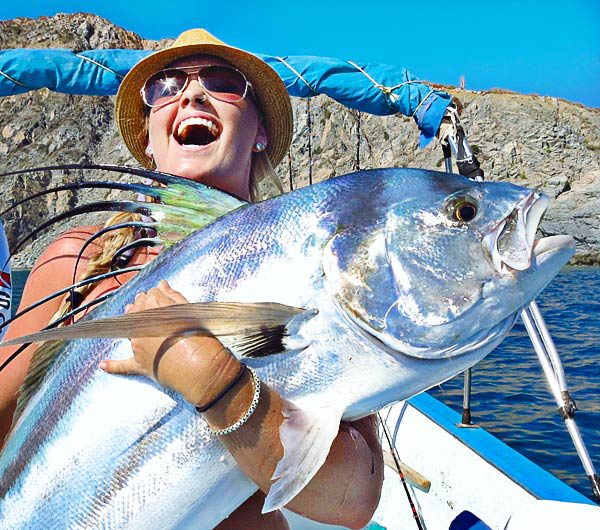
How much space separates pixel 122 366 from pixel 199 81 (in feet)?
3.95

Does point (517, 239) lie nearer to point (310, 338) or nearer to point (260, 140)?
point (310, 338)

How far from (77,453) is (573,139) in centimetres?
4505

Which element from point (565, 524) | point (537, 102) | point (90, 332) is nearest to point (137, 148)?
point (90, 332)

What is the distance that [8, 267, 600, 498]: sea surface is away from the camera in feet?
22.2

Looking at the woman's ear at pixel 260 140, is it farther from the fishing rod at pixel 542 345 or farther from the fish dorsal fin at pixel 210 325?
the fish dorsal fin at pixel 210 325

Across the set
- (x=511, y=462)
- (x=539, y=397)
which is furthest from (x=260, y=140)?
(x=539, y=397)

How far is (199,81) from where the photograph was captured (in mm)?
2113

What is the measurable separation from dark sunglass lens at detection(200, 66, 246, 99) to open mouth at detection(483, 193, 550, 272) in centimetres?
124

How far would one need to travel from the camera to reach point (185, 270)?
4.44ft

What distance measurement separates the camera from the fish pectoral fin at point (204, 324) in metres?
1.16

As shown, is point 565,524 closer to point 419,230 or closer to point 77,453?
point 419,230

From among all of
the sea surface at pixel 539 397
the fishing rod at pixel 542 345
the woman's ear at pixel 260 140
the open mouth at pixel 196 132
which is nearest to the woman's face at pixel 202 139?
the open mouth at pixel 196 132

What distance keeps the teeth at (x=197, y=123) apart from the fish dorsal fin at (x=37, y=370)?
34.2 inches

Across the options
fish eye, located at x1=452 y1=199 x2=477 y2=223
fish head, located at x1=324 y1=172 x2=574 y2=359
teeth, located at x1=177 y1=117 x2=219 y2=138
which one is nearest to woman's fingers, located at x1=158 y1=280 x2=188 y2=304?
fish head, located at x1=324 y1=172 x2=574 y2=359
